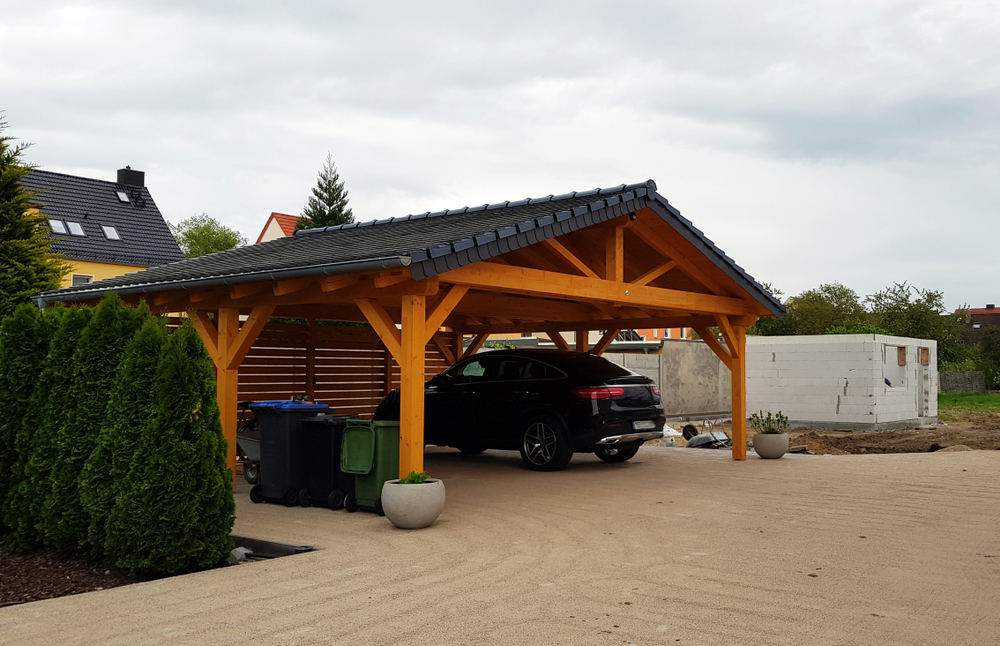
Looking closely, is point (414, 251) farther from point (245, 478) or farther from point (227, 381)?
point (245, 478)

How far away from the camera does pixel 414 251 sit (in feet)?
24.8

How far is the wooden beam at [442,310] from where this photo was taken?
831 centimetres

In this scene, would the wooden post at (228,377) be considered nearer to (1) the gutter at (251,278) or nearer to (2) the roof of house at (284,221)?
(1) the gutter at (251,278)

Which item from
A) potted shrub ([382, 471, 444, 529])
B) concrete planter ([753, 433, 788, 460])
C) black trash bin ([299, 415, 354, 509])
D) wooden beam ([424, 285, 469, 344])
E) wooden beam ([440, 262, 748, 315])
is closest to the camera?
potted shrub ([382, 471, 444, 529])

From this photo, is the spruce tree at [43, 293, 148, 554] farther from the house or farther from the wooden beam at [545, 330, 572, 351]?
the house

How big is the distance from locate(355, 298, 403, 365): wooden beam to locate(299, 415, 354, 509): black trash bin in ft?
3.18

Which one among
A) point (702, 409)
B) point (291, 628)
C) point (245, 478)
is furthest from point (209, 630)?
point (702, 409)

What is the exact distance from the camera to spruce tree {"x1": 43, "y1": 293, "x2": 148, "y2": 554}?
6.48 metres

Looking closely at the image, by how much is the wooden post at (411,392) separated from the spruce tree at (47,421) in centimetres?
269

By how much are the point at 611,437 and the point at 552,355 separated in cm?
143

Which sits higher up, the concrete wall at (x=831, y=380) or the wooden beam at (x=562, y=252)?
the wooden beam at (x=562, y=252)

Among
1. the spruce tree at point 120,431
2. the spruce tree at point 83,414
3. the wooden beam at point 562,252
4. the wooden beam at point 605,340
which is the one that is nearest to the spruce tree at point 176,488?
the spruce tree at point 120,431

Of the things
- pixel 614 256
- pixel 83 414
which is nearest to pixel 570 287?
pixel 614 256

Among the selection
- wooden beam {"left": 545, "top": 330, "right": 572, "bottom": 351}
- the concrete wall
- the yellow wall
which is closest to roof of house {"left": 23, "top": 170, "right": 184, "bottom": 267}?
the yellow wall
